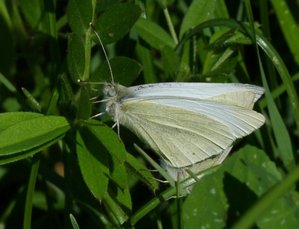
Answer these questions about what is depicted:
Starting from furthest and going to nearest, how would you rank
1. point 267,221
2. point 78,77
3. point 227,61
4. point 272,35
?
point 272,35, point 227,61, point 78,77, point 267,221

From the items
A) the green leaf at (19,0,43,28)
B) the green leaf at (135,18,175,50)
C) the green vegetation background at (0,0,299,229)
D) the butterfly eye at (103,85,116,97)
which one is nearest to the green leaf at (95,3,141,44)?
the green vegetation background at (0,0,299,229)

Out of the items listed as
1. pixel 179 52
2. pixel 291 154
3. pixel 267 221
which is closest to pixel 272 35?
pixel 179 52

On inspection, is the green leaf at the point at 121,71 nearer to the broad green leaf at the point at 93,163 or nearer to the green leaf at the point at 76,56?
the green leaf at the point at 76,56

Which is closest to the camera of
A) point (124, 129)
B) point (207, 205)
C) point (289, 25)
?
point (207, 205)

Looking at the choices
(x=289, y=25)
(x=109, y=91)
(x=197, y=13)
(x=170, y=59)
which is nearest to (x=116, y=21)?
(x=109, y=91)

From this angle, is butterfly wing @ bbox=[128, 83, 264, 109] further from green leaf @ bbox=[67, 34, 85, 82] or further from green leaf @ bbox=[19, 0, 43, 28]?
green leaf @ bbox=[19, 0, 43, 28]

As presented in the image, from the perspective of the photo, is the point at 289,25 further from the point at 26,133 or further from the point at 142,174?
the point at 26,133

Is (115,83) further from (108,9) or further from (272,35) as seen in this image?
(272,35)
